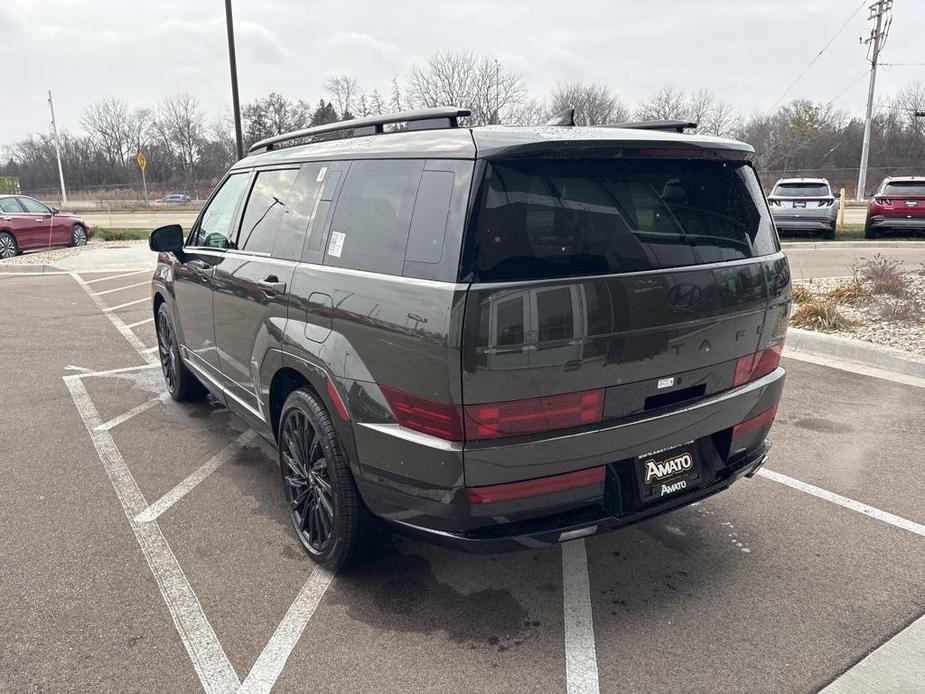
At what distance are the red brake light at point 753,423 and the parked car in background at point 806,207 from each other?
14585 mm

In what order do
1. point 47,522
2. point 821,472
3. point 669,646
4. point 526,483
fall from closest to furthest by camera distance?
point 526,483, point 669,646, point 47,522, point 821,472

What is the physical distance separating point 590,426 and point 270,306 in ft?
5.82

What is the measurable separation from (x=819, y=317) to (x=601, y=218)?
6.10 m

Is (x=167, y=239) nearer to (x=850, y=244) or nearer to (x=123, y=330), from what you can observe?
(x=123, y=330)

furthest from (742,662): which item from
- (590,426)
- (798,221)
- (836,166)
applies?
(836,166)

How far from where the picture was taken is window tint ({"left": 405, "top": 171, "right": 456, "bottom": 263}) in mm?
2428

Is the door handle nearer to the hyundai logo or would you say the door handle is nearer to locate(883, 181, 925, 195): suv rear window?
the hyundai logo

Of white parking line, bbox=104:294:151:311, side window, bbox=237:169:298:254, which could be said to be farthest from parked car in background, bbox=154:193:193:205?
side window, bbox=237:169:298:254

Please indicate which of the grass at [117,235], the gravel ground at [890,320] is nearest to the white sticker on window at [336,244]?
the gravel ground at [890,320]

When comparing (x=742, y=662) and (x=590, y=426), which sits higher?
(x=590, y=426)

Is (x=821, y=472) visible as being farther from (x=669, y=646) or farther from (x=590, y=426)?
(x=590, y=426)

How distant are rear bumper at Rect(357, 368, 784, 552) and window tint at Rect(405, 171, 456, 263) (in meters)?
0.72

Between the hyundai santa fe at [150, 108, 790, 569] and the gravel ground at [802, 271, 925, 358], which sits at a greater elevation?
the hyundai santa fe at [150, 108, 790, 569]

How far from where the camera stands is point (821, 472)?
4.19 metres
